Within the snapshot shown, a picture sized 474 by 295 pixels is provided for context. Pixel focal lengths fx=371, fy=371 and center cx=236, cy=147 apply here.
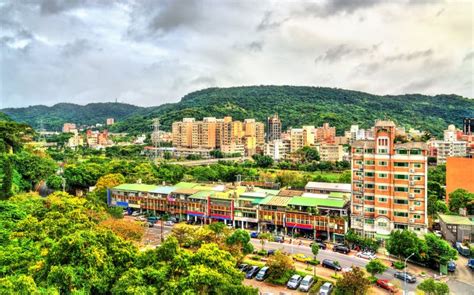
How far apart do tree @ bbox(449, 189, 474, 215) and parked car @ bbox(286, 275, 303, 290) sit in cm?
2638

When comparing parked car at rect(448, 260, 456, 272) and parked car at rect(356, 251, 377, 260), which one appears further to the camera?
parked car at rect(356, 251, 377, 260)

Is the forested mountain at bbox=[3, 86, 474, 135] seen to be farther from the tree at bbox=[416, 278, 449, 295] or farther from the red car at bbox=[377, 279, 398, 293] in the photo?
the tree at bbox=[416, 278, 449, 295]

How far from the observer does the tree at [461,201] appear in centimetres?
4225

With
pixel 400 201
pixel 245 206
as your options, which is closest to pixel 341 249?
pixel 400 201

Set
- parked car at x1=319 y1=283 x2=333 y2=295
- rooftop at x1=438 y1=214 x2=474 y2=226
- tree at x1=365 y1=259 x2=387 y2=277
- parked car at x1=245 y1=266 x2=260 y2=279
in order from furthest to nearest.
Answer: rooftop at x1=438 y1=214 x2=474 y2=226
parked car at x1=245 y1=266 x2=260 y2=279
tree at x1=365 y1=259 x2=387 y2=277
parked car at x1=319 y1=283 x2=333 y2=295

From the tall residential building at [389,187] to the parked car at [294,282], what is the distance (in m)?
11.9

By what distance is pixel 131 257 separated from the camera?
20.8 m

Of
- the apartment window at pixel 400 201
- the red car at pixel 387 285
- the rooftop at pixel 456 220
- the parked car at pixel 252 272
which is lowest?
the red car at pixel 387 285

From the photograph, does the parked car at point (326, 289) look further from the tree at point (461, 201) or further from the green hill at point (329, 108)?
the green hill at point (329, 108)

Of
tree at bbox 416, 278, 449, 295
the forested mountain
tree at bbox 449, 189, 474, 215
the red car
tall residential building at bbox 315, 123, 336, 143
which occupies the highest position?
the forested mountain

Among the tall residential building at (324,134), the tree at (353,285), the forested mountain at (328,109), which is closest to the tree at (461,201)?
the tree at (353,285)

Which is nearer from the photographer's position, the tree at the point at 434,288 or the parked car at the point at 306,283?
the tree at the point at 434,288

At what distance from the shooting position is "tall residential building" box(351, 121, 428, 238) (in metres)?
34.8

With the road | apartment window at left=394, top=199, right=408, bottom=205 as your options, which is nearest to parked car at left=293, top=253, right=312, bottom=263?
the road
